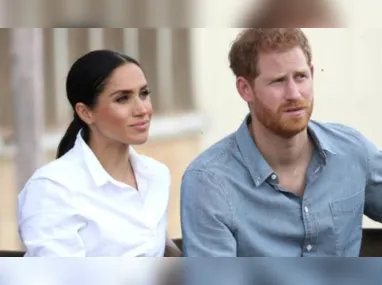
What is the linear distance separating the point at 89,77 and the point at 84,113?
0.09 meters

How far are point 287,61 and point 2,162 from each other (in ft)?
2.35

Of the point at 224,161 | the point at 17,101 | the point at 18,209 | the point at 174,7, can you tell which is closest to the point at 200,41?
the point at 174,7

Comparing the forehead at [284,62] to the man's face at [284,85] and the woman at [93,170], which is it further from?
the woman at [93,170]

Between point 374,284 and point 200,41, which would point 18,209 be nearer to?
point 200,41

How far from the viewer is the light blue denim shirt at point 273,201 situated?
88.4 inches

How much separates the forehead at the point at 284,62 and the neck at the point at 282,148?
0.14 m

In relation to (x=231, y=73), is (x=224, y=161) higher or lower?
lower

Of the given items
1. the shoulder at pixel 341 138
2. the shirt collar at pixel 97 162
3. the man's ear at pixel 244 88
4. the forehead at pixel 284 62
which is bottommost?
the shirt collar at pixel 97 162

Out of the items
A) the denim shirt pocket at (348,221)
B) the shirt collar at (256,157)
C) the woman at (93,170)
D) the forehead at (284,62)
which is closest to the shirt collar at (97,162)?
the woman at (93,170)

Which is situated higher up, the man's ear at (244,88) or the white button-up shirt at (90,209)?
the man's ear at (244,88)

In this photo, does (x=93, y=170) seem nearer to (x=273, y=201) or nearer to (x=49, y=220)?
(x=49, y=220)

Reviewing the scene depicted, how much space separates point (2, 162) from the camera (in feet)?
7.22

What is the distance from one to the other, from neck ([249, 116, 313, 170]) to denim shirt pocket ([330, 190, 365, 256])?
0.46 feet

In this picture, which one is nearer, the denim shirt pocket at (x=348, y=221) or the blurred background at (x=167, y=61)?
the blurred background at (x=167, y=61)
